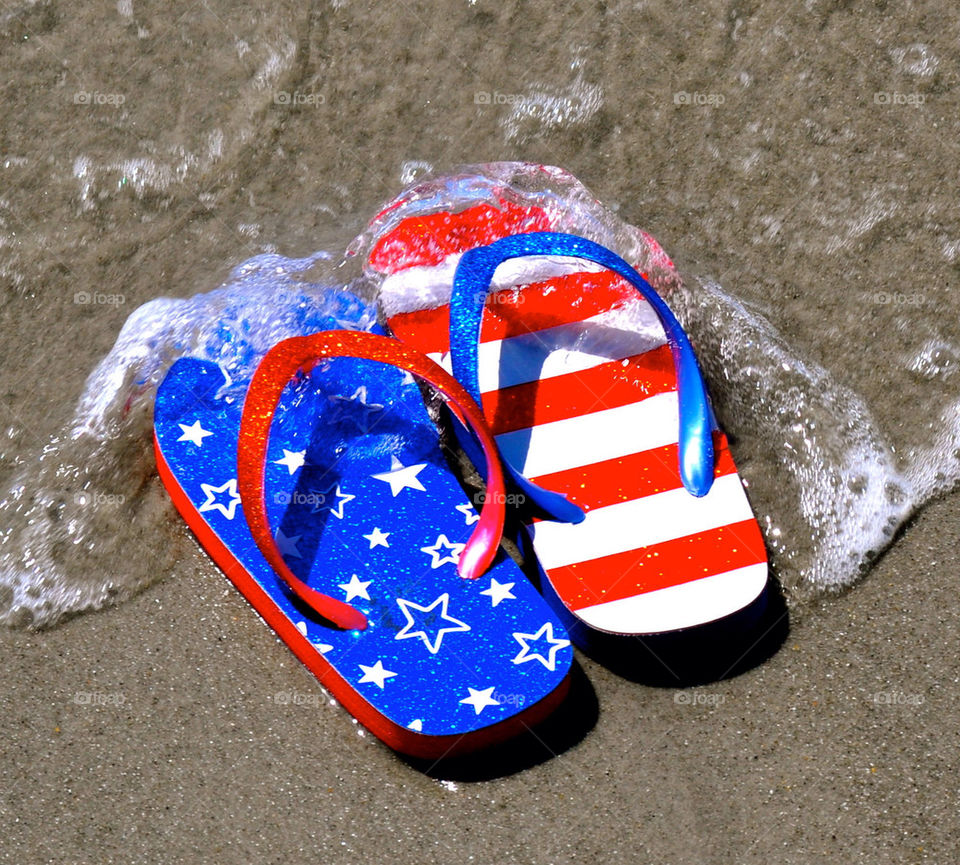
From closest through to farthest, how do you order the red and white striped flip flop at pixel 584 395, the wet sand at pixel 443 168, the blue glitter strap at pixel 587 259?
the wet sand at pixel 443 168 → the red and white striped flip flop at pixel 584 395 → the blue glitter strap at pixel 587 259

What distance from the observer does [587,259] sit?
3.82 m

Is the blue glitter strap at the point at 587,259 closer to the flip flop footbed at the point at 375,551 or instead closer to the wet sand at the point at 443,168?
the flip flop footbed at the point at 375,551

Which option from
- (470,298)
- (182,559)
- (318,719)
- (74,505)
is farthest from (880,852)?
(74,505)

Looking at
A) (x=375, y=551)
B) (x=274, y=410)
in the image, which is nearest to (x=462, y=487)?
(x=375, y=551)

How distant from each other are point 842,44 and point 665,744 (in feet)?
9.79

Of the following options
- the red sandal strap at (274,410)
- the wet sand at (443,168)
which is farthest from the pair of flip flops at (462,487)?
the wet sand at (443,168)

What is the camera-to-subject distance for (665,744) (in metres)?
3.57

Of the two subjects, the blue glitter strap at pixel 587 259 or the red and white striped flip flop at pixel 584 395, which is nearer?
the red and white striped flip flop at pixel 584 395

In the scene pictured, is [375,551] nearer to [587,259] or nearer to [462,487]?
[462,487]

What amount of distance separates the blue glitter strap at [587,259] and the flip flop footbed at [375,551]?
30cm

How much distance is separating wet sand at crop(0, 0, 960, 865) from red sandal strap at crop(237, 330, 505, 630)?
337 mm

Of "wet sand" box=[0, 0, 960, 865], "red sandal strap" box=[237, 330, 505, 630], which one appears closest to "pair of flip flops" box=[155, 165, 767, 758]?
"red sandal strap" box=[237, 330, 505, 630]

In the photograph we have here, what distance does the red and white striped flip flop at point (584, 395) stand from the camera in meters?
3.63

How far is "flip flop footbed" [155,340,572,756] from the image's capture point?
346 centimetres
